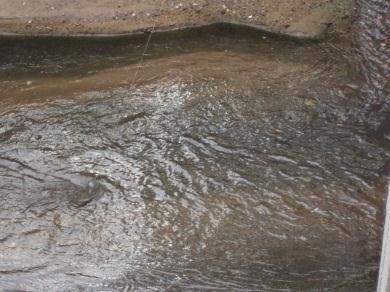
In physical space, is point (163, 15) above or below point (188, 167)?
above

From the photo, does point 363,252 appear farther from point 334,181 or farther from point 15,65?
point 15,65

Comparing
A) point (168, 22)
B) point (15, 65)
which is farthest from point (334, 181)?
point (15, 65)

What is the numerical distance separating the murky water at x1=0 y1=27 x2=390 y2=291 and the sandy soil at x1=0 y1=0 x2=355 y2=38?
152 mm

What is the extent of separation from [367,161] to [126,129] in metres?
1.97

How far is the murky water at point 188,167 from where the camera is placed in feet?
11.8

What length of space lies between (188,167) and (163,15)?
213 centimetres

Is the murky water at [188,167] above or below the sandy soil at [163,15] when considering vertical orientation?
below

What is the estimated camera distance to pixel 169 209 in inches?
159

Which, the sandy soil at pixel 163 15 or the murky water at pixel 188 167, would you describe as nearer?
the murky water at pixel 188 167

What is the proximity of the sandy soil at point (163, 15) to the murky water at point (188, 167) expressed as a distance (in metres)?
0.15

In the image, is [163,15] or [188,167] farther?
[163,15]

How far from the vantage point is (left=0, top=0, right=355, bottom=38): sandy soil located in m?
5.52

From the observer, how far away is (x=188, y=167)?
14.3 ft

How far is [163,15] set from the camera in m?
5.86
